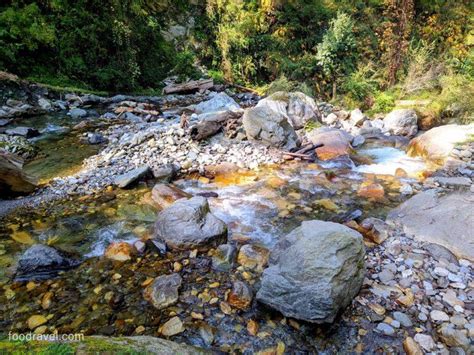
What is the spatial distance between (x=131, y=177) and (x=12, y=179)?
1768 mm

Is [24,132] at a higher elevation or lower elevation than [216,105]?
higher

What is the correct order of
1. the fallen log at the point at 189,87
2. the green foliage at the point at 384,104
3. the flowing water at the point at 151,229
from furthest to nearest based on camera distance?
the fallen log at the point at 189,87
the green foliage at the point at 384,104
the flowing water at the point at 151,229

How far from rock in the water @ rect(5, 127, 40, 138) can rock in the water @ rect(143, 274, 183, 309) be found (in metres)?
6.92

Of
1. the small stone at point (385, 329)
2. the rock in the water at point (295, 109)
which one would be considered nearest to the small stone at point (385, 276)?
the small stone at point (385, 329)

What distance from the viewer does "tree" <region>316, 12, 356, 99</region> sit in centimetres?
1168

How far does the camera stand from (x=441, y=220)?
12.7 ft

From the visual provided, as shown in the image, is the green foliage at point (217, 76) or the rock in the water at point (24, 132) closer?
the rock in the water at point (24, 132)

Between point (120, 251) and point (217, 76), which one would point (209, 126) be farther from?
point (217, 76)

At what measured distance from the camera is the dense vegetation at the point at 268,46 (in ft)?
37.1

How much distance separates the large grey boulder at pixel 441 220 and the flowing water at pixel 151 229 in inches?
20.9

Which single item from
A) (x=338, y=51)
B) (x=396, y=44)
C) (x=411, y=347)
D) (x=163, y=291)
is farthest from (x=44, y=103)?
(x=396, y=44)

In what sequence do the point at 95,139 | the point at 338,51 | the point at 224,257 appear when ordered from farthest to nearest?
the point at 338,51 → the point at 95,139 → the point at 224,257

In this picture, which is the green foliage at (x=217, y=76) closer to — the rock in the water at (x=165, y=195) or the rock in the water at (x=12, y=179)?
the rock in the water at (x=165, y=195)

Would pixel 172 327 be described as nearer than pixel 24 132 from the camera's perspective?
Yes
